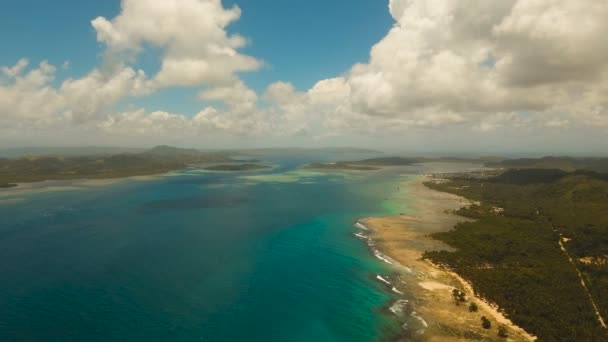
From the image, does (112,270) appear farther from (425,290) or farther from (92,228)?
(425,290)

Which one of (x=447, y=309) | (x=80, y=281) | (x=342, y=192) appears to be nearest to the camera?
(x=447, y=309)

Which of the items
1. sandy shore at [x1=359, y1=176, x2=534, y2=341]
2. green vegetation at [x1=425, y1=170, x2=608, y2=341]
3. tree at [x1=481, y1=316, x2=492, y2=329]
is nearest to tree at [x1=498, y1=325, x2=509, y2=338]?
sandy shore at [x1=359, y1=176, x2=534, y2=341]

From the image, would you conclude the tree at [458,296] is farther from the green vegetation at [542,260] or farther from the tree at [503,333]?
the tree at [503,333]

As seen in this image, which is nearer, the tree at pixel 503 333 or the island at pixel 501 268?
the tree at pixel 503 333

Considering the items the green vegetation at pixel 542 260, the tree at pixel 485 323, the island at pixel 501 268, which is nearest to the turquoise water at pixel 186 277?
the island at pixel 501 268

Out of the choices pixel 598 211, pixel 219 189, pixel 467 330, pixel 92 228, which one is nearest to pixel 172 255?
pixel 92 228
